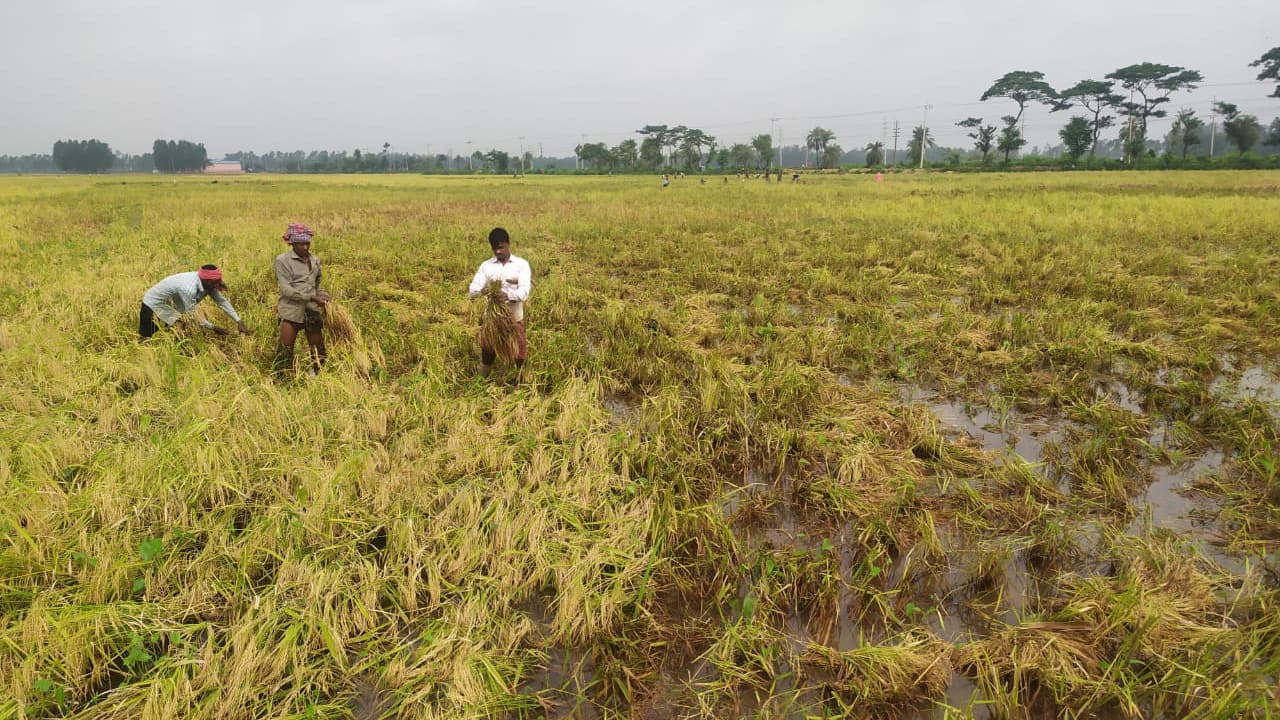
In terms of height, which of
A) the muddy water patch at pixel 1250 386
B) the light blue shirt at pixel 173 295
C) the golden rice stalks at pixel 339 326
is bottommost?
the muddy water patch at pixel 1250 386

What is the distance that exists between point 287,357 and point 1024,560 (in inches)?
227

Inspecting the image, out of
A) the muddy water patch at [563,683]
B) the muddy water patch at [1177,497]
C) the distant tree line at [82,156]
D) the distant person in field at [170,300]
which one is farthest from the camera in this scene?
the distant tree line at [82,156]

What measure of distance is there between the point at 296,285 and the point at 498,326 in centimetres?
179

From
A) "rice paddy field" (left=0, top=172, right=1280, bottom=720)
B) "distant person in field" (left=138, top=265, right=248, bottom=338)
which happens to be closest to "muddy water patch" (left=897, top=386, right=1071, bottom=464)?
"rice paddy field" (left=0, top=172, right=1280, bottom=720)

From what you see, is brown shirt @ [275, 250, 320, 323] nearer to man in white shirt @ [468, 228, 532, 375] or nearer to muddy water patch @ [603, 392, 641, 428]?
man in white shirt @ [468, 228, 532, 375]

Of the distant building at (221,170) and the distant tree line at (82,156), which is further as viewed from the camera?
the distant tree line at (82,156)

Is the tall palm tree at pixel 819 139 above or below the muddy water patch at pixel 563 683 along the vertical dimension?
above

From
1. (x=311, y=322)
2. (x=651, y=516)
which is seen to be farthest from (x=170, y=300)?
(x=651, y=516)

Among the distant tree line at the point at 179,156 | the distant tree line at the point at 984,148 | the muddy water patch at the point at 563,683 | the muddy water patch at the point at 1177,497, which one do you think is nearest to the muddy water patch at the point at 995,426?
the muddy water patch at the point at 1177,497

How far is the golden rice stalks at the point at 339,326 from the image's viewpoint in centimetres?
502

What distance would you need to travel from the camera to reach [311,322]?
5035 mm

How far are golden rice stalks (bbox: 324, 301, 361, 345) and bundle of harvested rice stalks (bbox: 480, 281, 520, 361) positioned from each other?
130cm

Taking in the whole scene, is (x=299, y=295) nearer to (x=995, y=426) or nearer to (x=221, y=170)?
(x=995, y=426)

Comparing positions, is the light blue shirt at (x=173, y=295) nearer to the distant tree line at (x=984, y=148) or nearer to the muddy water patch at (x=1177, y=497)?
the muddy water patch at (x=1177, y=497)
